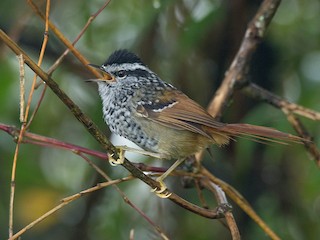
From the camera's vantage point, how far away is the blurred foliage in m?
5.57

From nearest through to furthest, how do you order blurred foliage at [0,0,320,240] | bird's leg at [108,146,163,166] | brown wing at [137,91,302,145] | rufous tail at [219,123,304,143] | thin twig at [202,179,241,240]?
bird's leg at [108,146,163,166], thin twig at [202,179,241,240], rufous tail at [219,123,304,143], brown wing at [137,91,302,145], blurred foliage at [0,0,320,240]

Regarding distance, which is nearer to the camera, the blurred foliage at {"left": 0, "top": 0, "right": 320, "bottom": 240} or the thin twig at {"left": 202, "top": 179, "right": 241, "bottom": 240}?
the thin twig at {"left": 202, "top": 179, "right": 241, "bottom": 240}

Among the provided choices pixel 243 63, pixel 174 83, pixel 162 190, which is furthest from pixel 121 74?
pixel 174 83

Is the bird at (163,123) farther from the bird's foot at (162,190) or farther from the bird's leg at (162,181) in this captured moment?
the bird's foot at (162,190)

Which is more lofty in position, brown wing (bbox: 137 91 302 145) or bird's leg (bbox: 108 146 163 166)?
brown wing (bbox: 137 91 302 145)

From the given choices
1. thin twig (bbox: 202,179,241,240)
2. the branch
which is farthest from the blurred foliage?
thin twig (bbox: 202,179,241,240)

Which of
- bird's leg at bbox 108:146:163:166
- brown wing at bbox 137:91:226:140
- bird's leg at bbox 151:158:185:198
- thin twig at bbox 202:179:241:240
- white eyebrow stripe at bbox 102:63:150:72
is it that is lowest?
thin twig at bbox 202:179:241:240

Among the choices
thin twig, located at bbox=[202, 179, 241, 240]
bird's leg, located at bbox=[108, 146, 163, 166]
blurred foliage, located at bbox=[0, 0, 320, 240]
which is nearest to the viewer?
bird's leg, located at bbox=[108, 146, 163, 166]

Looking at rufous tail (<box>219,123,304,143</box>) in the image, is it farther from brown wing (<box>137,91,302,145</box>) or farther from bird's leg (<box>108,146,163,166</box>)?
bird's leg (<box>108,146,163,166</box>)

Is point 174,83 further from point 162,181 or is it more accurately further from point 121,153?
point 121,153

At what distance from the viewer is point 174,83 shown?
5910mm

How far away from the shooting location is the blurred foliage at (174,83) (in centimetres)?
557

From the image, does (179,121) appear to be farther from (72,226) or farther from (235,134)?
(72,226)

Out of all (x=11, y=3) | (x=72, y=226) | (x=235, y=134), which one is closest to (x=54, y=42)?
(x=11, y=3)
